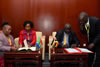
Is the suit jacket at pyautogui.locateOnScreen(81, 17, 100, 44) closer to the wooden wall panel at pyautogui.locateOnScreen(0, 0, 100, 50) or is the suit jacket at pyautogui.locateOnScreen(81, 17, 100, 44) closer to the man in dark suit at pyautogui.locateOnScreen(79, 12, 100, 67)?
the man in dark suit at pyautogui.locateOnScreen(79, 12, 100, 67)

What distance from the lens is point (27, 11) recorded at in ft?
14.9

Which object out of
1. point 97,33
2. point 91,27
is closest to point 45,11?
point 91,27

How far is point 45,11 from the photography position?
455 cm

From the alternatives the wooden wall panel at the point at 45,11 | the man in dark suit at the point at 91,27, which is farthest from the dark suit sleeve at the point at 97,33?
the wooden wall panel at the point at 45,11

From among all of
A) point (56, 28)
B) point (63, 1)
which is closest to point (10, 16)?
point (56, 28)

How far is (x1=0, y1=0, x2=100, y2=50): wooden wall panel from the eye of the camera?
450cm

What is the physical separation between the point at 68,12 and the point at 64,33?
136 centimetres

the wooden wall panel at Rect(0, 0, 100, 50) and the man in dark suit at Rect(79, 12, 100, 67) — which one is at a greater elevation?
the wooden wall panel at Rect(0, 0, 100, 50)

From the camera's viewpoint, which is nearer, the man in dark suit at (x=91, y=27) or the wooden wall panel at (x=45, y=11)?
the man in dark suit at (x=91, y=27)

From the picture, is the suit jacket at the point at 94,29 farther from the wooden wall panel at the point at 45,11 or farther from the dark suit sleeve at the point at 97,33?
the wooden wall panel at the point at 45,11

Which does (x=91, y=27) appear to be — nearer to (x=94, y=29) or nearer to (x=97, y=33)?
(x=94, y=29)

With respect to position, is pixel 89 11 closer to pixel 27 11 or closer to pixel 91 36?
pixel 91 36

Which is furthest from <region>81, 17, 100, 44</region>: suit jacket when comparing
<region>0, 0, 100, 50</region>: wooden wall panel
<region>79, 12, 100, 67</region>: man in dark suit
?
<region>0, 0, 100, 50</region>: wooden wall panel

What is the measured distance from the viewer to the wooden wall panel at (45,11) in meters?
4.50
